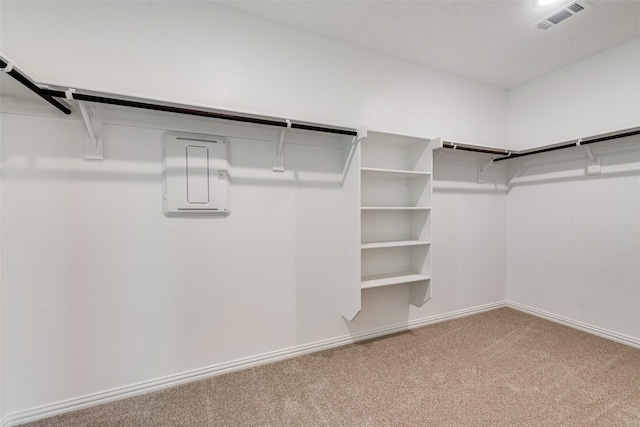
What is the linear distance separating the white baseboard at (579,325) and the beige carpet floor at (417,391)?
85 millimetres

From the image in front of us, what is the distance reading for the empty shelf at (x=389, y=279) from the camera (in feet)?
7.29

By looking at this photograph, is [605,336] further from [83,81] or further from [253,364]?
[83,81]

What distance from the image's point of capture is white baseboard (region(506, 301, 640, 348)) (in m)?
2.34

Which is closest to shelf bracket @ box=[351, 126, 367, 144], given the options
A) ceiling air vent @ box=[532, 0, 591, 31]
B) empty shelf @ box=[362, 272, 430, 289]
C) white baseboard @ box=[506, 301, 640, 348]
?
empty shelf @ box=[362, 272, 430, 289]

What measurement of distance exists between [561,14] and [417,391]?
114 inches

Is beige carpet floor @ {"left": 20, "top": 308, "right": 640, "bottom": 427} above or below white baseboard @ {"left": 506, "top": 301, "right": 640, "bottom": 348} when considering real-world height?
below

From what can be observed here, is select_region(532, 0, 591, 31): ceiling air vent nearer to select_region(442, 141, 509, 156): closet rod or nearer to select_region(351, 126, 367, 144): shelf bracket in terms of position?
select_region(442, 141, 509, 156): closet rod

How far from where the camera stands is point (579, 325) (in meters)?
2.64

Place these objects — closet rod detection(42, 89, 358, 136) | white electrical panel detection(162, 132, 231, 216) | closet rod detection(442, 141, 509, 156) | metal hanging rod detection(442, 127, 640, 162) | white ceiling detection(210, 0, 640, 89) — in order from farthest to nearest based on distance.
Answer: closet rod detection(442, 141, 509, 156)
metal hanging rod detection(442, 127, 640, 162)
white ceiling detection(210, 0, 640, 89)
white electrical panel detection(162, 132, 231, 216)
closet rod detection(42, 89, 358, 136)

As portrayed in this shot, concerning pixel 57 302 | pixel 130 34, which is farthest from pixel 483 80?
pixel 57 302

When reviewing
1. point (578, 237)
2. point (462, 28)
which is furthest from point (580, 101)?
point (462, 28)

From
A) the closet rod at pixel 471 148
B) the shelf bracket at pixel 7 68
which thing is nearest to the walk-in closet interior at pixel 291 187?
the shelf bracket at pixel 7 68

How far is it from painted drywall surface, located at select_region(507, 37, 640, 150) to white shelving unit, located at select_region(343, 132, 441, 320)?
5.24 feet

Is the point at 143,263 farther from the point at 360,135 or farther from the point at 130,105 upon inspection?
the point at 360,135
